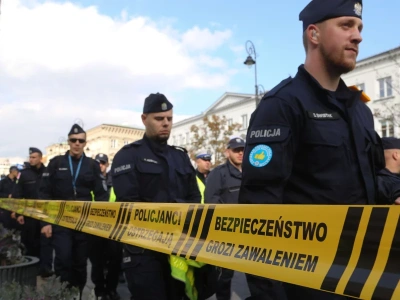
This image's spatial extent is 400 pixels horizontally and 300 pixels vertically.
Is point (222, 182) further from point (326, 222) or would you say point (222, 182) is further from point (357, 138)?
point (326, 222)

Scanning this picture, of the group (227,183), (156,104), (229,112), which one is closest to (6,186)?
(227,183)

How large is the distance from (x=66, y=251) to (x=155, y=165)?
234cm

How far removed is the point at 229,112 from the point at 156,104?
62728 millimetres

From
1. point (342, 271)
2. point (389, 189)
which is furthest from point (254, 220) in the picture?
point (389, 189)

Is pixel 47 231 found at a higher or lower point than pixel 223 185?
lower

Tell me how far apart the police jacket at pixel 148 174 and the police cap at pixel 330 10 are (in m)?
2.08

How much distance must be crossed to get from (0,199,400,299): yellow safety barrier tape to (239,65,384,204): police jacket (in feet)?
0.53

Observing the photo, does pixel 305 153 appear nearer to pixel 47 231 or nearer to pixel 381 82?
pixel 47 231

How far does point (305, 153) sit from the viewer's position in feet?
6.79

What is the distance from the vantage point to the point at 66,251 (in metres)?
5.74

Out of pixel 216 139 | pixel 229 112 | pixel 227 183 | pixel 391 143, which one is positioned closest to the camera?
pixel 391 143

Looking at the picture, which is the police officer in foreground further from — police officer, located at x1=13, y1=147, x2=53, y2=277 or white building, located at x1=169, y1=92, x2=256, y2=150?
white building, located at x1=169, y1=92, x2=256, y2=150

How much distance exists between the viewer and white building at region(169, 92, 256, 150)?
6212 centimetres

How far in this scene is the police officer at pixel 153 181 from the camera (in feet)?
11.5
